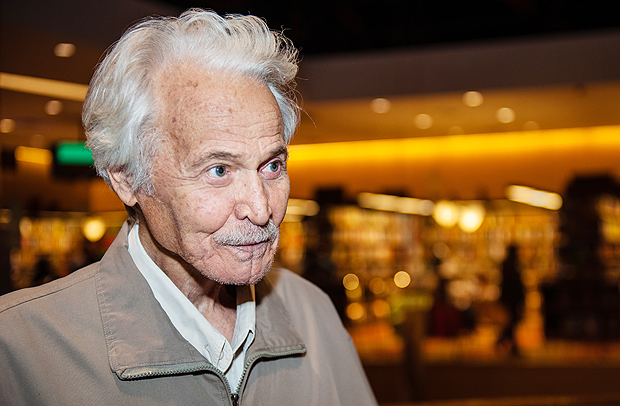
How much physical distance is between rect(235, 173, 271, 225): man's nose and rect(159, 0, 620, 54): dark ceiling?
18.0 feet

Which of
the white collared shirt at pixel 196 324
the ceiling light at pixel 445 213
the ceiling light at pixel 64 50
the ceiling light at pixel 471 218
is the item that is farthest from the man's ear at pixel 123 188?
the ceiling light at pixel 471 218

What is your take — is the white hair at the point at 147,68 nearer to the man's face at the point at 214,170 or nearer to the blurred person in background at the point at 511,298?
the man's face at the point at 214,170

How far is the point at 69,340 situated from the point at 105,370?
7 centimetres

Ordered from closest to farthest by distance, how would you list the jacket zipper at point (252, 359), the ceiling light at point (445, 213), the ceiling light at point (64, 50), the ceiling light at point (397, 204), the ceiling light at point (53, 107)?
1. the jacket zipper at point (252, 359)
2. the ceiling light at point (64, 50)
3. the ceiling light at point (53, 107)
4. the ceiling light at point (445, 213)
5. the ceiling light at point (397, 204)

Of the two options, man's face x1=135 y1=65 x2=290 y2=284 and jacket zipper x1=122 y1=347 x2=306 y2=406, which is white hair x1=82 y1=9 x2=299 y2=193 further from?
jacket zipper x1=122 y1=347 x2=306 y2=406

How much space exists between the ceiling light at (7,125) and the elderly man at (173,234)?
8273 millimetres

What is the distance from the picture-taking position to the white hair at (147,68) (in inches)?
35.3

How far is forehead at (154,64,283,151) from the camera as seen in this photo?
86cm

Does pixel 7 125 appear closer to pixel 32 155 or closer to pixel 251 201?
pixel 32 155

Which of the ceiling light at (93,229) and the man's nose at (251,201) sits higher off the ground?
the ceiling light at (93,229)

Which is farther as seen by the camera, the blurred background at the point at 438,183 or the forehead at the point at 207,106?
the blurred background at the point at 438,183

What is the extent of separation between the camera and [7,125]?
8578 mm

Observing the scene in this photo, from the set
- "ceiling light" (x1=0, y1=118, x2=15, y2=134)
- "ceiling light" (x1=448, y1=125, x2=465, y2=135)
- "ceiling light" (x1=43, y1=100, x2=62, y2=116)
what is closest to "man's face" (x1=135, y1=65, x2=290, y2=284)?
"ceiling light" (x1=43, y1=100, x2=62, y2=116)

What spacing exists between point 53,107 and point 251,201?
736 cm
